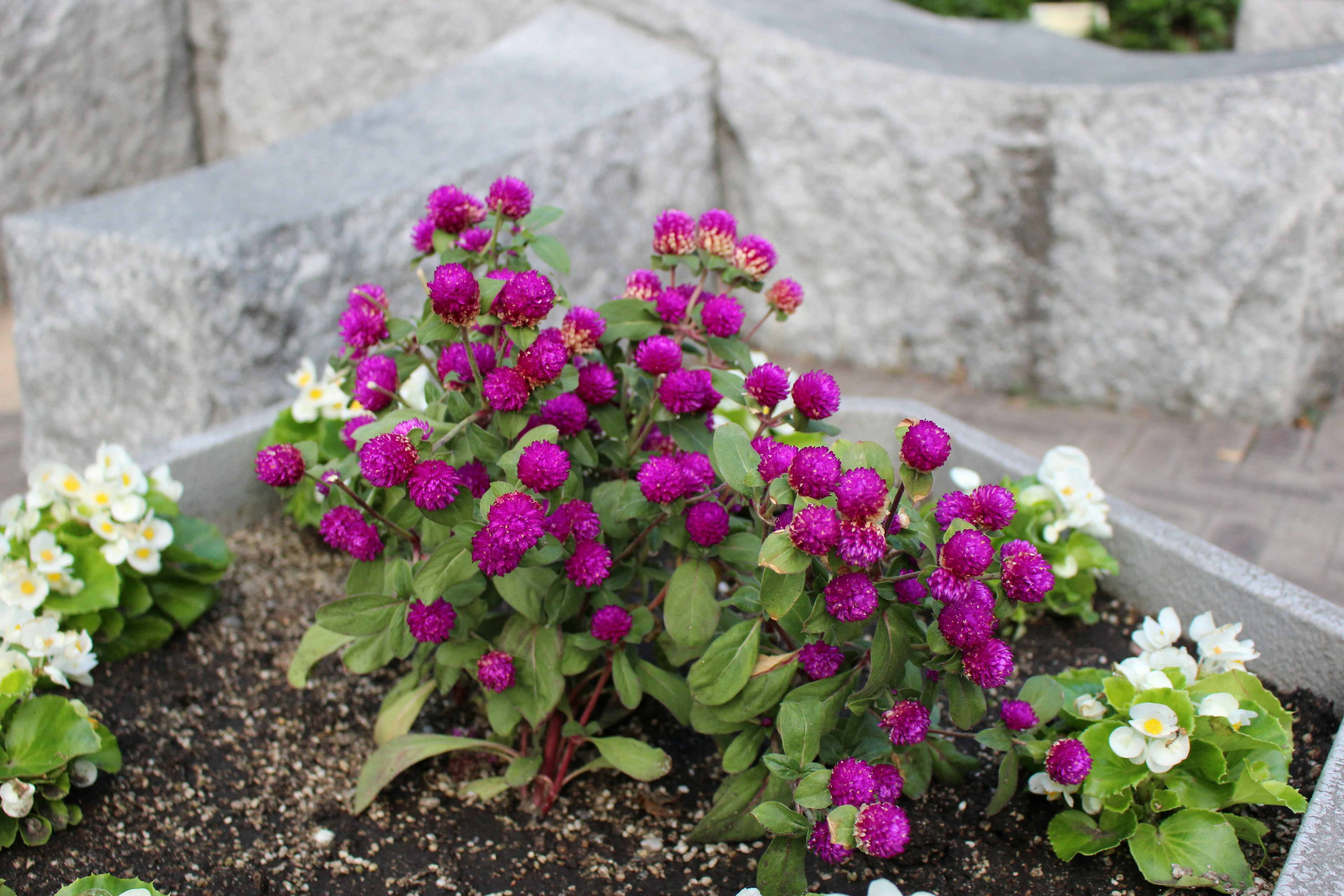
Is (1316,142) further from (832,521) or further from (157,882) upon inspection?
(157,882)

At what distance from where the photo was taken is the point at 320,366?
9.93 ft

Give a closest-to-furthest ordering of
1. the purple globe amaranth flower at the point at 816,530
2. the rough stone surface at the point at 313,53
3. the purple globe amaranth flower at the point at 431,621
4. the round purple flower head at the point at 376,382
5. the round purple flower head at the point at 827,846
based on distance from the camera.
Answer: the purple globe amaranth flower at the point at 816,530 < the round purple flower head at the point at 827,846 < the purple globe amaranth flower at the point at 431,621 < the round purple flower head at the point at 376,382 < the rough stone surface at the point at 313,53

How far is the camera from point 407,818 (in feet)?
5.52

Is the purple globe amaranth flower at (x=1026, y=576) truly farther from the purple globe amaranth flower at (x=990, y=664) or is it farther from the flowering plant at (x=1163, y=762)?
the flowering plant at (x=1163, y=762)

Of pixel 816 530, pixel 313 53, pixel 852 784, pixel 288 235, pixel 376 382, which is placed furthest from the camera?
pixel 313 53

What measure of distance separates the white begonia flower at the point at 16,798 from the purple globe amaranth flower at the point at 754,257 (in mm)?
1248

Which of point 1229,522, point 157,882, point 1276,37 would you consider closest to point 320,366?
point 157,882

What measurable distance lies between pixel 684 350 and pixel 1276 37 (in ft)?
15.4

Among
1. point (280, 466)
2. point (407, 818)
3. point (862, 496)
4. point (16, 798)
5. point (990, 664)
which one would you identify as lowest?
point (407, 818)

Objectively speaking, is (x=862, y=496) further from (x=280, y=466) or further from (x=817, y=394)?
(x=280, y=466)

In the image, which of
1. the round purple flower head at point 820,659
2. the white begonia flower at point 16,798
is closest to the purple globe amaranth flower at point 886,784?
the round purple flower head at point 820,659

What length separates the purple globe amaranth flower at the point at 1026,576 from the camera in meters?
1.21

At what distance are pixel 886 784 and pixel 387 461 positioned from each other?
2.33ft

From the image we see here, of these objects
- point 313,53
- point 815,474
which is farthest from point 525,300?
point 313,53
